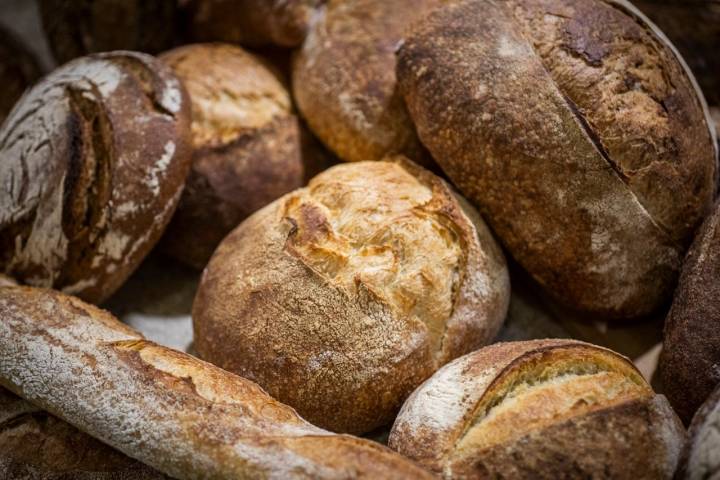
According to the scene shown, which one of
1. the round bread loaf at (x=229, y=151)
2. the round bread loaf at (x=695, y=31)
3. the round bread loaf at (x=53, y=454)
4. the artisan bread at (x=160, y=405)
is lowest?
the round bread loaf at (x=53, y=454)

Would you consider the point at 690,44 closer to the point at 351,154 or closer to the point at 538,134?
the point at 538,134

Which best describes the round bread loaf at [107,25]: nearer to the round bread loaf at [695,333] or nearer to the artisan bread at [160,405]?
the artisan bread at [160,405]

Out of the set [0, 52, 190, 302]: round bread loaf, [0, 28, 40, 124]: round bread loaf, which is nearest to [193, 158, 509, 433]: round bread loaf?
[0, 52, 190, 302]: round bread loaf

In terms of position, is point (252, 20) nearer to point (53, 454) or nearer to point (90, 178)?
point (90, 178)

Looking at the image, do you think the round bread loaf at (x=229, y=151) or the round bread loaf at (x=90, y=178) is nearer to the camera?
the round bread loaf at (x=90, y=178)

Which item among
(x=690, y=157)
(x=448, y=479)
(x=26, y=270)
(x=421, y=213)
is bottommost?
(x=448, y=479)

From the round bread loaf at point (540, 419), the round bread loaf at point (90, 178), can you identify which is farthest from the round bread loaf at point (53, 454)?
the round bread loaf at point (540, 419)

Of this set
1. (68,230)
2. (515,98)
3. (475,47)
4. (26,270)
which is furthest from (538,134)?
(26,270)
